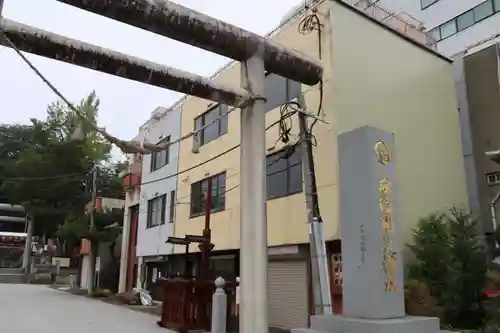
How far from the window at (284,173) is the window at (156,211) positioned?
899cm

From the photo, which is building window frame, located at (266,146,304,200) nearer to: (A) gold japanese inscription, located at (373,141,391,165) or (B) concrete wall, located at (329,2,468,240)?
(B) concrete wall, located at (329,2,468,240)

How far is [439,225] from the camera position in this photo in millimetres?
12094

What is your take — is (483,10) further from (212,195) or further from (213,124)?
(212,195)

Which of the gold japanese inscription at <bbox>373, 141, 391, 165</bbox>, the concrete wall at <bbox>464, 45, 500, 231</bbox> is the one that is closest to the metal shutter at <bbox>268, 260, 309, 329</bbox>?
the concrete wall at <bbox>464, 45, 500, 231</bbox>

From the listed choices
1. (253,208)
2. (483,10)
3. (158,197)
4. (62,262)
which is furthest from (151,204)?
(62,262)

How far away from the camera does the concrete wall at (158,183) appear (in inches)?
835

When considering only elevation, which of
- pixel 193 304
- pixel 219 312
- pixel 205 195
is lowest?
pixel 219 312

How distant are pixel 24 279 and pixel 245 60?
1581 inches

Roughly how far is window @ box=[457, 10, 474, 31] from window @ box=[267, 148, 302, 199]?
14.9 metres

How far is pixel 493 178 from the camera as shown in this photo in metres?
14.5

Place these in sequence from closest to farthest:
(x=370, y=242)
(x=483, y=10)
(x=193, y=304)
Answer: (x=370, y=242) → (x=193, y=304) → (x=483, y=10)

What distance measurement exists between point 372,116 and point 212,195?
7.29 meters

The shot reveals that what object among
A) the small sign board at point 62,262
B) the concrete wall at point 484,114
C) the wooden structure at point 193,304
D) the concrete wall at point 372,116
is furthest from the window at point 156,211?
the small sign board at point 62,262

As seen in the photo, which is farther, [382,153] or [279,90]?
[279,90]
